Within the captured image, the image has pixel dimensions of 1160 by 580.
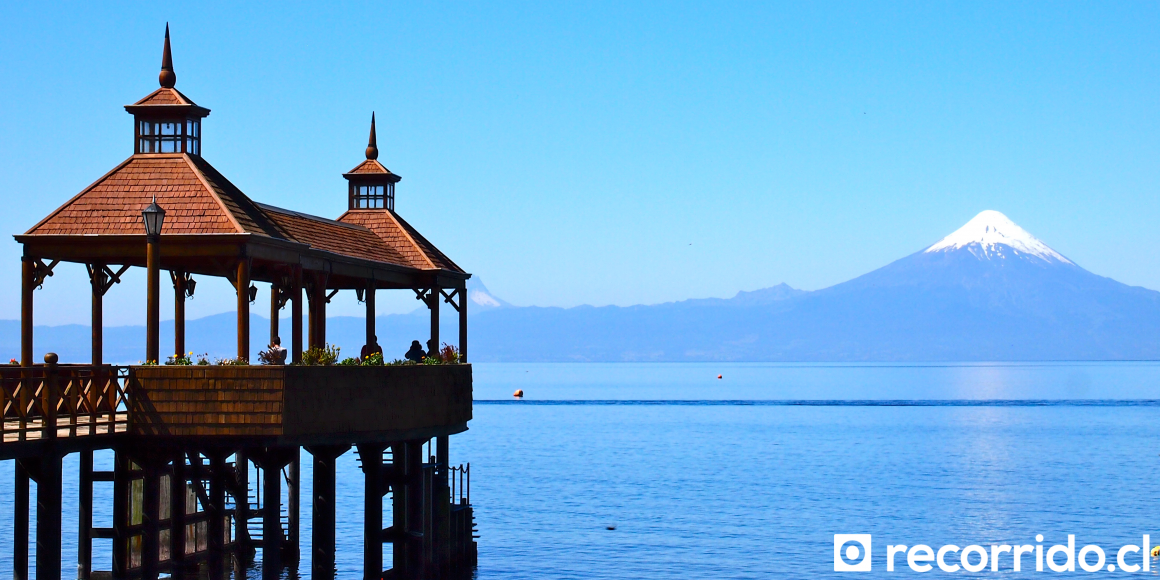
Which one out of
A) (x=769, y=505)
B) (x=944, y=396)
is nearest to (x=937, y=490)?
(x=769, y=505)

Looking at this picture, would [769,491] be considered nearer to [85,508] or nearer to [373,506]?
[373,506]

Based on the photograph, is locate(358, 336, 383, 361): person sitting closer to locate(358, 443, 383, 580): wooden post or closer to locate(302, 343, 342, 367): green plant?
locate(358, 443, 383, 580): wooden post

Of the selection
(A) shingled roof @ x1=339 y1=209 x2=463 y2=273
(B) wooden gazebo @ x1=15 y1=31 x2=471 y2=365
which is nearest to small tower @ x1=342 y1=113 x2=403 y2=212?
(A) shingled roof @ x1=339 y1=209 x2=463 y2=273

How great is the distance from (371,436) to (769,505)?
33.5 m

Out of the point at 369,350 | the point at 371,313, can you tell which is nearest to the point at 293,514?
the point at 371,313

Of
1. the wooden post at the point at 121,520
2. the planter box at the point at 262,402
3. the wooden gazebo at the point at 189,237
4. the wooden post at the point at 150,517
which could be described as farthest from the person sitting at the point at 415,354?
the wooden post at the point at 150,517

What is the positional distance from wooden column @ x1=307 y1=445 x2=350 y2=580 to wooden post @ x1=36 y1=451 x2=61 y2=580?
5937mm

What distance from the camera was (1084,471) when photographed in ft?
227

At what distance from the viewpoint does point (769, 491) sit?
60.5 m

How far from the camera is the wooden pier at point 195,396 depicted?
67.1ft

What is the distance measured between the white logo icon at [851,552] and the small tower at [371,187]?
1526cm

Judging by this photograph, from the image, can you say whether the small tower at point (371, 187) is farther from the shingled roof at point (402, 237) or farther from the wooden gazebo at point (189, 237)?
the wooden gazebo at point (189, 237)

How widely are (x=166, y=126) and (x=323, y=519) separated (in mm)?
7452

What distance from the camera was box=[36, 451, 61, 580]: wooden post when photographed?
1988 cm
